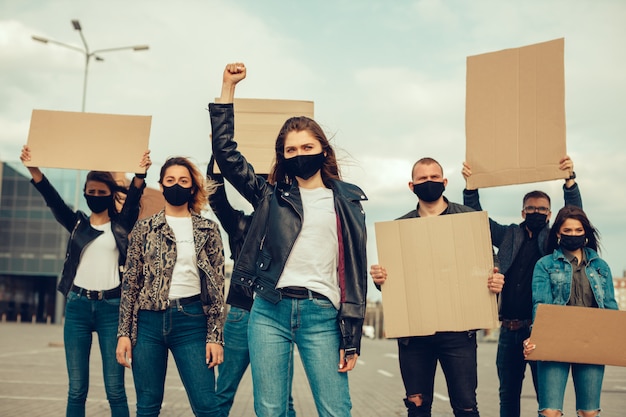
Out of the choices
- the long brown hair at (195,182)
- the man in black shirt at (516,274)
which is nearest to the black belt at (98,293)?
the long brown hair at (195,182)

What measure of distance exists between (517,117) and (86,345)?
3.27 m

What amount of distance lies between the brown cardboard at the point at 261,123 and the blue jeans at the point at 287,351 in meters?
1.79

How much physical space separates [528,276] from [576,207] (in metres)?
0.58

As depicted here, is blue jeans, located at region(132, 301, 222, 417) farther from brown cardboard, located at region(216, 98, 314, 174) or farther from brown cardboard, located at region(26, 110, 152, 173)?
brown cardboard, located at region(26, 110, 152, 173)

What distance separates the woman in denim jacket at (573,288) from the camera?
489 cm

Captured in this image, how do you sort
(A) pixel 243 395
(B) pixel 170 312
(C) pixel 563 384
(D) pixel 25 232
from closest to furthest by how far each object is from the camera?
(B) pixel 170 312
(C) pixel 563 384
(A) pixel 243 395
(D) pixel 25 232

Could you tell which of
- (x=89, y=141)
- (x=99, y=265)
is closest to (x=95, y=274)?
(x=99, y=265)

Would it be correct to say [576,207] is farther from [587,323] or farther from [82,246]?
[82,246]

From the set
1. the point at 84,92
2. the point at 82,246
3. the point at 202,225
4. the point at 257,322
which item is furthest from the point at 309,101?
the point at 84,92

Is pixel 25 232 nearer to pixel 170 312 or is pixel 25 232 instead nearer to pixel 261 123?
pixel 261 123

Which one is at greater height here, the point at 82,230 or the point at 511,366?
the point at 82,230

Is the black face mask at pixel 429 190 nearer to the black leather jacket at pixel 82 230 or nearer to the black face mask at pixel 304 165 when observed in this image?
the black face mask at pixel 304 165

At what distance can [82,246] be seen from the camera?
17.3 feet

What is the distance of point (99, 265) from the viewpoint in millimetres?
5258
